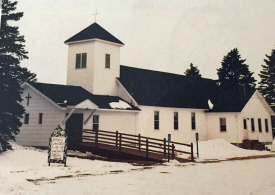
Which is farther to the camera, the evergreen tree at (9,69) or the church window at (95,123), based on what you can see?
the church window at (95,123)

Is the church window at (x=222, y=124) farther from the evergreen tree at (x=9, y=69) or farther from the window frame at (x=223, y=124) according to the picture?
the evergreen tree at (x=9, y=69)

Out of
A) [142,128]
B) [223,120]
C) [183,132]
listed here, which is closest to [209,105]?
[223,120]

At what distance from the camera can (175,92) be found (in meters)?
19.2

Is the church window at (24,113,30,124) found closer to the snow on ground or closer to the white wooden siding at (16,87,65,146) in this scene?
the white wooden siding at (16,87,65,146)

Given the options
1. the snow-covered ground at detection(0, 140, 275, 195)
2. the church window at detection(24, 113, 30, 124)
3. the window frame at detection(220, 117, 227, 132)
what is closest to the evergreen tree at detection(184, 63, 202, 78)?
the snow-covered ground at detection(0, 140, 275, 195)

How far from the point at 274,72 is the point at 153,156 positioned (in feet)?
20.9

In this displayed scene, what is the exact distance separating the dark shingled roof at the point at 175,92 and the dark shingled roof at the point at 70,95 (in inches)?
54.5

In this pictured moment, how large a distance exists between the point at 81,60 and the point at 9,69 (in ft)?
26.0

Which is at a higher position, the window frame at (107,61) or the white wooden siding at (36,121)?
the window frame at (107,61)

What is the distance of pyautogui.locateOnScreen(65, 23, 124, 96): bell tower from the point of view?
55.0ft

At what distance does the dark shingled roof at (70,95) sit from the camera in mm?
13922

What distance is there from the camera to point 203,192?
227 inches

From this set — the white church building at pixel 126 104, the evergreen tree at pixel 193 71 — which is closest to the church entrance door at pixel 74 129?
the white church building at pixel 126 104

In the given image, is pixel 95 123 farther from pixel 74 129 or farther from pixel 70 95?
pixel 70 95
